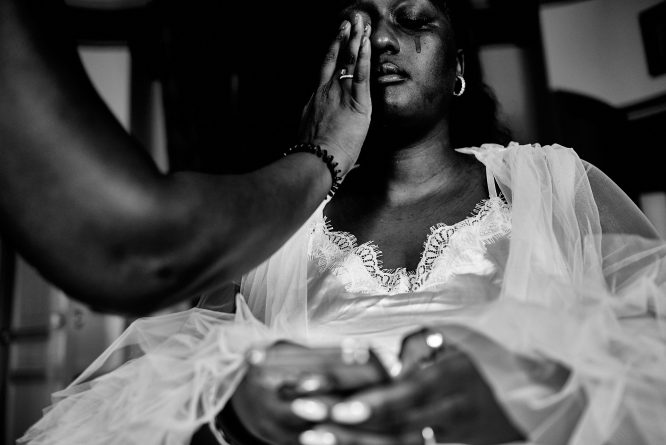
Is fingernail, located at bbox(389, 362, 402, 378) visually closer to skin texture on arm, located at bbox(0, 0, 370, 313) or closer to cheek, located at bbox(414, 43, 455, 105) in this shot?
skin texture on arm, located at bbox(0, 0, 370, 313)

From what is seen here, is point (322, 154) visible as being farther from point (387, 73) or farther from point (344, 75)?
point (387, 73)

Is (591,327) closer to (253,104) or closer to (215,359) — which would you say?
(215,359)

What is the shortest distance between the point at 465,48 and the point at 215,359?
1.16 m

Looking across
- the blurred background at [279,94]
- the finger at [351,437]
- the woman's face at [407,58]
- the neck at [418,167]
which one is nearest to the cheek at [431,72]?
the woman's face at [407,58]

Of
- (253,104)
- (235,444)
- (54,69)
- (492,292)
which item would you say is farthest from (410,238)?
(253,104)

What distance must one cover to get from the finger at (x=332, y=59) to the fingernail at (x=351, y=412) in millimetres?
696

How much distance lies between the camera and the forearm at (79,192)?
0.56 m

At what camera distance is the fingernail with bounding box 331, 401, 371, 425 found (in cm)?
53

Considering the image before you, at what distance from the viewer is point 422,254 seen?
130 centimetres

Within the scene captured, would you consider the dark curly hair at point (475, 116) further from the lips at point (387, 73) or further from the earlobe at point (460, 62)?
the lips at point (387, 73)

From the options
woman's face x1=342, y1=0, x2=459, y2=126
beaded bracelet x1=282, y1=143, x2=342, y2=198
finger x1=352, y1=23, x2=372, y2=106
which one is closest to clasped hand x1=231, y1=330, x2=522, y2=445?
beaded bracelet x1=282, y1=143, x2=342, y2=198

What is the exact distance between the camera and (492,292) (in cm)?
117

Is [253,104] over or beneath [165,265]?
beneath

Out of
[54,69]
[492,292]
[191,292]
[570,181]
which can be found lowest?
[492,292]
